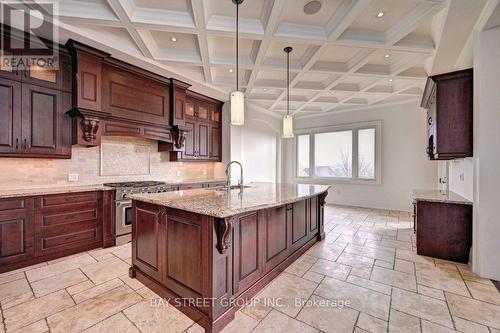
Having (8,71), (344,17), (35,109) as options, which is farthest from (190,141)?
(344,17)

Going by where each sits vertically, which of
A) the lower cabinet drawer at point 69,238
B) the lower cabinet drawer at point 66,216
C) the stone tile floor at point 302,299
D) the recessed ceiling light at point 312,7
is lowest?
the stone tile floor at point 302,299

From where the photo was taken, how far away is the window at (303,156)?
24.5ft

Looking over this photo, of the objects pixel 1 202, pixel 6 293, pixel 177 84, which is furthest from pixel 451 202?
pixel 1 202

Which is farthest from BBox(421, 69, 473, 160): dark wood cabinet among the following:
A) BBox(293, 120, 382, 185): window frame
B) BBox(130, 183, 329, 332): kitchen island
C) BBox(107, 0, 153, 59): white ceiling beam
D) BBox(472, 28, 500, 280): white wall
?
BBox(107, 0, 153, 59): white ceiling beam

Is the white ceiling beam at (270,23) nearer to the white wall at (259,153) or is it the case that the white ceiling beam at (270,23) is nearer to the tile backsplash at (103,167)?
the tile backsplash at (103,167)

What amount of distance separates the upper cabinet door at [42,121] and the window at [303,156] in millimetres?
6278

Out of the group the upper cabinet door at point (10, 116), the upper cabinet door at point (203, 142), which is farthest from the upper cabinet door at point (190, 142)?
the upper cabinet door at point (10, 116)

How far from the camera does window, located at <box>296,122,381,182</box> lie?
20.3ft

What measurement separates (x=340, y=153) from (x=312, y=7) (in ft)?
16.2

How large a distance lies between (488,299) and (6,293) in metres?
4.56

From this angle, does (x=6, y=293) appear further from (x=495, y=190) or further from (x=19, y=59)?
(x=495, y=190)

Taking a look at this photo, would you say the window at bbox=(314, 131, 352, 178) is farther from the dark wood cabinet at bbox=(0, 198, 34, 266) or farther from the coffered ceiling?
the dark wood cabinet at bbox=(0, 198, 34, 266)

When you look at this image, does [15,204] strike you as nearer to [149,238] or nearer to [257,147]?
[149,238]

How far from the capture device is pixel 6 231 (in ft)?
8.20
